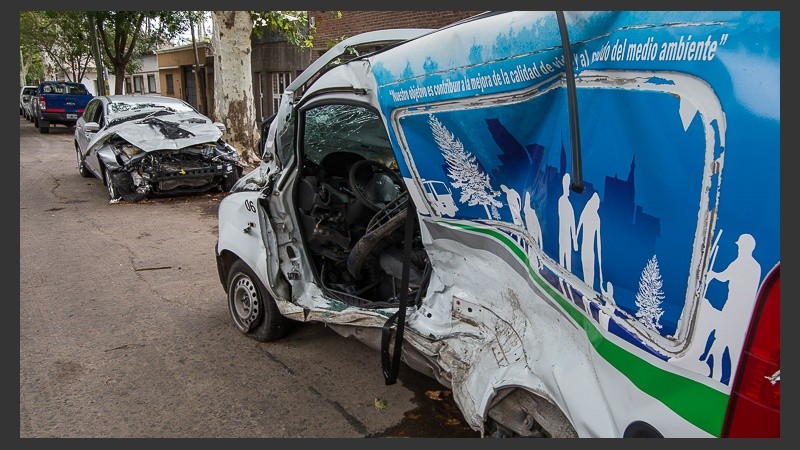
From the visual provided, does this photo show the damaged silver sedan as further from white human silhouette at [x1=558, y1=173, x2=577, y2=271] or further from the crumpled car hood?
white human silhouette at [x1=558, y1=173, x2=577, y2=271]

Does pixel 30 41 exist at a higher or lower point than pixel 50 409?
higher

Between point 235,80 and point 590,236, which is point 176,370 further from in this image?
point 235,80

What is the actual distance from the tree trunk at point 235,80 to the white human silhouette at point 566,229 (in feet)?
36.1

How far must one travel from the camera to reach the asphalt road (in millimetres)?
3145

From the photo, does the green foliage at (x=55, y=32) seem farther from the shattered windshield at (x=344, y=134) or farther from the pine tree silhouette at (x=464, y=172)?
the pine tree silhouette at (x=464, y=172)

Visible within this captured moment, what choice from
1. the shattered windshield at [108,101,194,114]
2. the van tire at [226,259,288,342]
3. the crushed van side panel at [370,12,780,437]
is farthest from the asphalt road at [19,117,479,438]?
the shattered windshield at [108,101,194,114]

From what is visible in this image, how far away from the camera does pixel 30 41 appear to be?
3475cm

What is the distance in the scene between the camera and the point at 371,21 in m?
14.5

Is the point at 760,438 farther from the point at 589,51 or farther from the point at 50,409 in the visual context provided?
the point at 50,409

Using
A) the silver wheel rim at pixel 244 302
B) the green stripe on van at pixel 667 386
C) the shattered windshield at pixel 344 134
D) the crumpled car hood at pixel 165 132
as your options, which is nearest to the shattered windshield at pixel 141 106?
the crumpled car hood at pixel 165 132

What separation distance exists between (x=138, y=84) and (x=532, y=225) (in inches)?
1681

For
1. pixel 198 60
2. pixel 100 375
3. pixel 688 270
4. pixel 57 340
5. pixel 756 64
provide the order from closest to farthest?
pixel 756 64
pixel 688 270
pixel 100 375
pixel 57 340
pixel 198 60

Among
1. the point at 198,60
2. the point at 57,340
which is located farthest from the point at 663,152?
the point at 198,60

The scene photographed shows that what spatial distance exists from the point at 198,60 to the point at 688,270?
27664 millimetres
